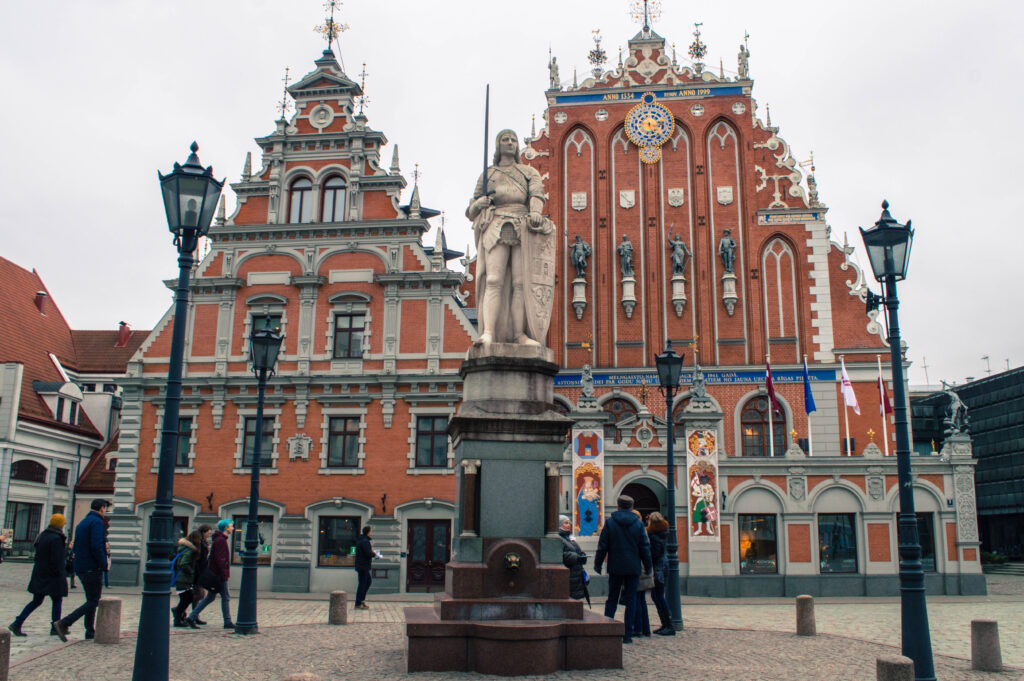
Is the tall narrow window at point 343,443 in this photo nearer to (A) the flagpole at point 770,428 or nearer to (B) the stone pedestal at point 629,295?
(B) the stone pedestal at point 629,295

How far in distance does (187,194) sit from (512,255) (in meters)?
4.12

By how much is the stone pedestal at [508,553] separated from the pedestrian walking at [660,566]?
3451 millimetres

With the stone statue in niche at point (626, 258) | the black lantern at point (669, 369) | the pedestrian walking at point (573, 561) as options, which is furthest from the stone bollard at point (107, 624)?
the stone statue in niche at point (626, 258)

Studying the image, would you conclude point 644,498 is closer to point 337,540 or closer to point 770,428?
point 770,428

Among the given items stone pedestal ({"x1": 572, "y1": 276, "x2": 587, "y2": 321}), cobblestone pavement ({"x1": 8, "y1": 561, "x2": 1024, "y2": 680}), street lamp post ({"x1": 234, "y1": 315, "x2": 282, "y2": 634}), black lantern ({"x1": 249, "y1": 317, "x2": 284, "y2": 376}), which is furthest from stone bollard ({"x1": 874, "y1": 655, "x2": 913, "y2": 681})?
stone pedestal ({"x1": 572, "y1": 276, "x2": 587, "y2": 321})

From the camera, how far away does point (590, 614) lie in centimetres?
962

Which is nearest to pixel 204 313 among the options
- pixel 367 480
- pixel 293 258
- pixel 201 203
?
pixel 293 258

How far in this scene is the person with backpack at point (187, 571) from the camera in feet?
44.3

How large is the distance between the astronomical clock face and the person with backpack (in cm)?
2365

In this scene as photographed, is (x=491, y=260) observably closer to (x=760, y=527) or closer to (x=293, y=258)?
(x=760, y=527)

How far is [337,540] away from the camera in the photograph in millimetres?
25562

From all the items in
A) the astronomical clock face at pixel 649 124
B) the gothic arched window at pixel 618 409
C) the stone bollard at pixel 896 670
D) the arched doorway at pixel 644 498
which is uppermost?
the astronomical clock face at pixel 649 124

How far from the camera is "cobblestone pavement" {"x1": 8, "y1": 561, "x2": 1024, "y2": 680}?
32.7ft

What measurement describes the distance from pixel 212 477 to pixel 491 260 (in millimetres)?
18841
